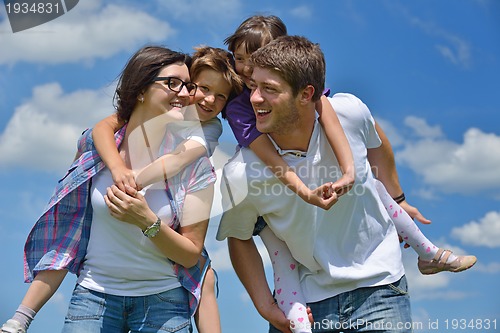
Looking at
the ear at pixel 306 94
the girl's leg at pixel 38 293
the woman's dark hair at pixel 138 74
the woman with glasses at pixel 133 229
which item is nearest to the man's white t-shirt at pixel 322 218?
the ear at pixel 306 94

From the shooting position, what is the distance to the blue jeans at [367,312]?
3.59 meters

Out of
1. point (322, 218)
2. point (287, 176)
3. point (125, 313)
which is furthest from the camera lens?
point (322, 218)

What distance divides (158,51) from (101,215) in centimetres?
108

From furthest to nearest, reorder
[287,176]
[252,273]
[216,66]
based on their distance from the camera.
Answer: [216,66] → [252,273] → [287,176]

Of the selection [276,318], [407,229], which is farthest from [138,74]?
[407,229]

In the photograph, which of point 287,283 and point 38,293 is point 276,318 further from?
point 38,293

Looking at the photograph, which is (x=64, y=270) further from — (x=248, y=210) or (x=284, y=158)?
(x=284, y=158)

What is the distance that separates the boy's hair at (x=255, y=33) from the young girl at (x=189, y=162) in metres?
0.34

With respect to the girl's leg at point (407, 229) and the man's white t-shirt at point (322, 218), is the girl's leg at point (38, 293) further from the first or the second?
the girl's leg at point (407, 229)

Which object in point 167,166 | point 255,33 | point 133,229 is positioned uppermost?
point 255,33

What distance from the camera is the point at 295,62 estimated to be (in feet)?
11.8

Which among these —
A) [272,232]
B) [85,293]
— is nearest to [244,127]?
[272,232]

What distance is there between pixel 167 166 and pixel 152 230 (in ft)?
1.40

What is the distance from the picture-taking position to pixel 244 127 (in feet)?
12.5
